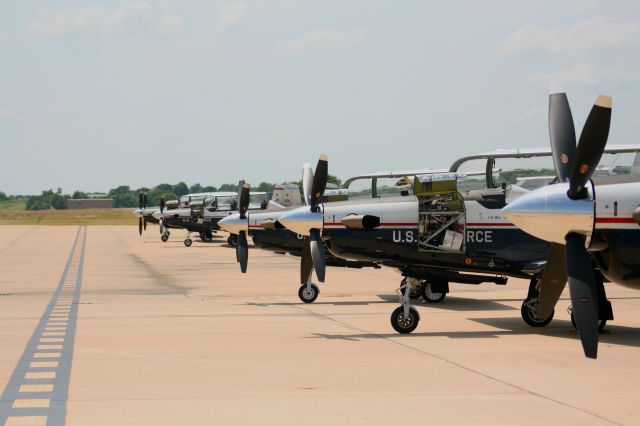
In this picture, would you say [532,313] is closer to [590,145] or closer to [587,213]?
→ [587,213]

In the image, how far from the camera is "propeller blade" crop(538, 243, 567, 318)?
473 inches

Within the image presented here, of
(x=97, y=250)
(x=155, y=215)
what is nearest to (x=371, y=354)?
(x=97, y=250)

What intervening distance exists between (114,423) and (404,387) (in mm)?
3265

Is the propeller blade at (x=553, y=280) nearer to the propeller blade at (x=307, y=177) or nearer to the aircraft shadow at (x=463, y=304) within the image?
the aircraft shadow at (x=463, y=304)

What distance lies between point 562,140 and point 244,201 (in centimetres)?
1668

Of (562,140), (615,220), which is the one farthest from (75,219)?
(615,220)

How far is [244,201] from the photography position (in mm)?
27750

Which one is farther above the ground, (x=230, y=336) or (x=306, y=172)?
(x=306, y=172)

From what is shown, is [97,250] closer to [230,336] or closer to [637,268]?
[230,336]

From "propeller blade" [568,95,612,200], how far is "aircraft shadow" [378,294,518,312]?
28.5 ft

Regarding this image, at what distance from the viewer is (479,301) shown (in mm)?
21391

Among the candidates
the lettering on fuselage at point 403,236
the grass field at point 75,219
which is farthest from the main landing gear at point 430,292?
the grass field at point 75,219

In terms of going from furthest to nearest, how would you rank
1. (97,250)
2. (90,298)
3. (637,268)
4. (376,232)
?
(97,250) → (90,298) → (376,232) → (637,268)

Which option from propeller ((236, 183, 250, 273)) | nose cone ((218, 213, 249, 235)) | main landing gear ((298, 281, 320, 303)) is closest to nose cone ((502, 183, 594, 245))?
main landing gear ((298, 281, 320, 303))
